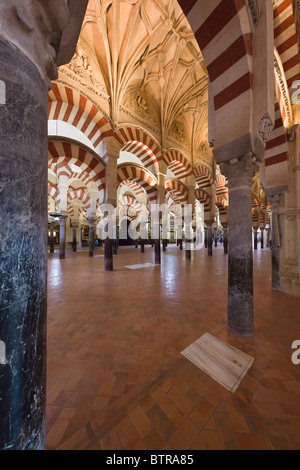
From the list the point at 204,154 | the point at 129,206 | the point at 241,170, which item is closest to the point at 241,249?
the point at 241,170

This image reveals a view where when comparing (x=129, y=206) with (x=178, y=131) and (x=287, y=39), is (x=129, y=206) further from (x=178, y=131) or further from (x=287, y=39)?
(x=287, y=39)

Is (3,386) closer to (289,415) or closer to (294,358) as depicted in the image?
(289,415)

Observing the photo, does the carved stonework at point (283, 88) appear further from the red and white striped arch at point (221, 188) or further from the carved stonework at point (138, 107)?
the red and white striped arch at point (221, 188)

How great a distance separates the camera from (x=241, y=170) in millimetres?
2330

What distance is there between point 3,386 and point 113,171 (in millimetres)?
6019

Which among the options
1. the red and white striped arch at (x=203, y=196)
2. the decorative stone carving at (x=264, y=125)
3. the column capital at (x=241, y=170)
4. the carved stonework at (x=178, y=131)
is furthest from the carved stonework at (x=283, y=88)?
the red and white striped arch at (x=203, y=196)

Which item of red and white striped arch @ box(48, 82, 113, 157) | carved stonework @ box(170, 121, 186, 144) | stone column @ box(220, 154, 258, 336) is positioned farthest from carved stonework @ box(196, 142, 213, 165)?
stone column @ box(220, 154, 258, 336)

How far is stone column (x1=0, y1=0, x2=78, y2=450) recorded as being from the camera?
61 centimetres

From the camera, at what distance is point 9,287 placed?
2.03 feet

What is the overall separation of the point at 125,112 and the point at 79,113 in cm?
170

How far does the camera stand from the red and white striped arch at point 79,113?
16.0 ft

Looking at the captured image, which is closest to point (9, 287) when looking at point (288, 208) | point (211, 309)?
point (211, 309)

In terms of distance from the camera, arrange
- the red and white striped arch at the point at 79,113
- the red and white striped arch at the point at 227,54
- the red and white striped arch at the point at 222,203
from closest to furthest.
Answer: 1. the red and white striped arch at the point at 227,54
2. the red and white striped arch at the point at 79,113
3. the red and white striped arch at the point at 222,203

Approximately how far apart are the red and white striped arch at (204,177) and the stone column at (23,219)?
9.96 meters
